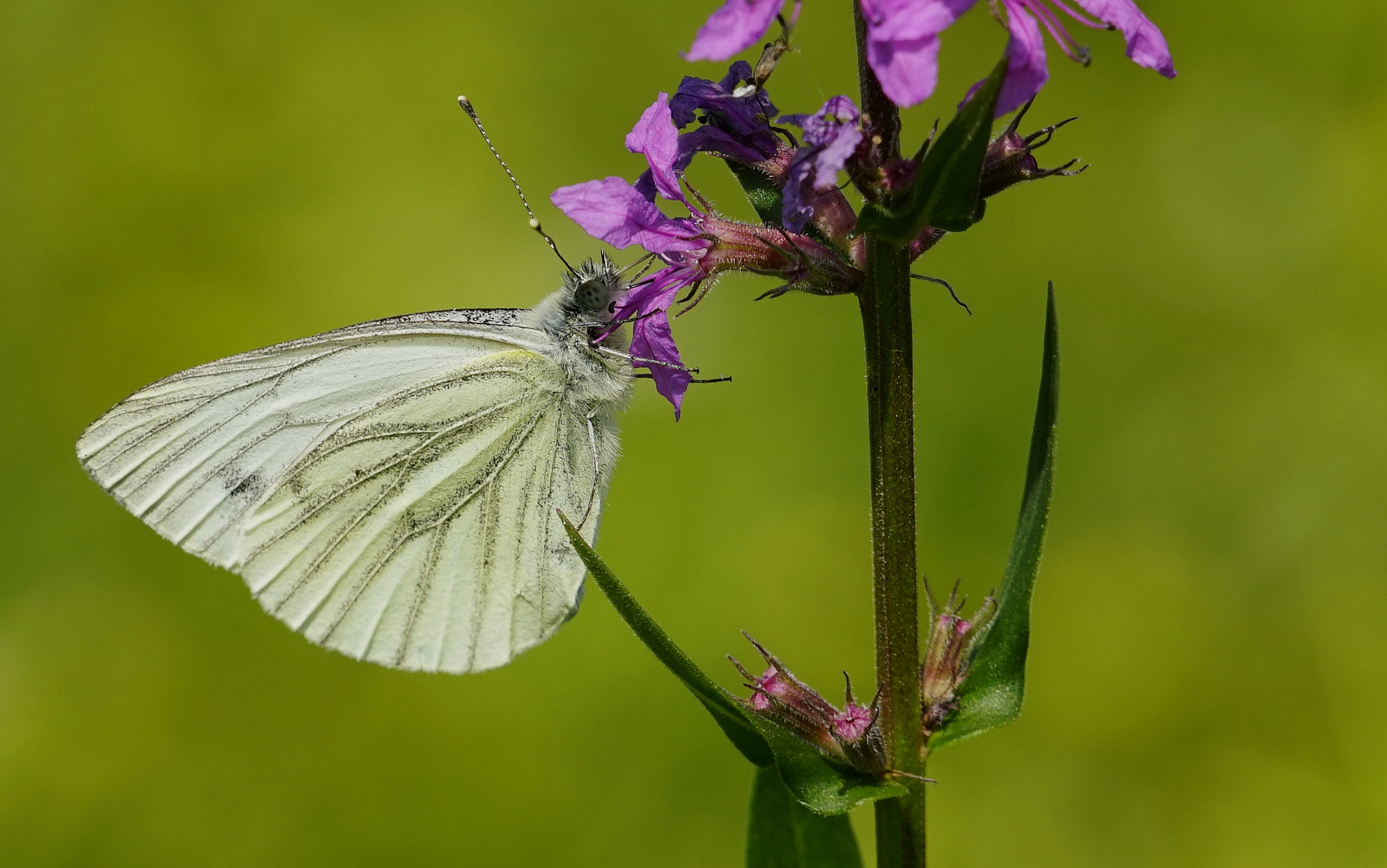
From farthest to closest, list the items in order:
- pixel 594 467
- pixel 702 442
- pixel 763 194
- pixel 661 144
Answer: pixel 702 442 < pixel 594 467 < pixel 661 144 < pixel 763 194

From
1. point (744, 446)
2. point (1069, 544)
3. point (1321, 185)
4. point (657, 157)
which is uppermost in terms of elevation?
point (657, 157)

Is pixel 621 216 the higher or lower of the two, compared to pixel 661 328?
higher

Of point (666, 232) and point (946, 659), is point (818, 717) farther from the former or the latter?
point (666, 232)

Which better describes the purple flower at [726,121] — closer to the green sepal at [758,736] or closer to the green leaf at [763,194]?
the green leaf at [763,194]

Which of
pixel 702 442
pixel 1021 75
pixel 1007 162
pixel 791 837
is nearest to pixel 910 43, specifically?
pixel 1021 75

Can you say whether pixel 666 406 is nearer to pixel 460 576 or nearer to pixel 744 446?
pixel 744 446

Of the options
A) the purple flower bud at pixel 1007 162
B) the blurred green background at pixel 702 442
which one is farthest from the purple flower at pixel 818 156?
the blurred green background at pixel 702 442

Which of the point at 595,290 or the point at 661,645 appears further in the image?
the point at 595,290

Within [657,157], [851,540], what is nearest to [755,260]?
[657,157]
